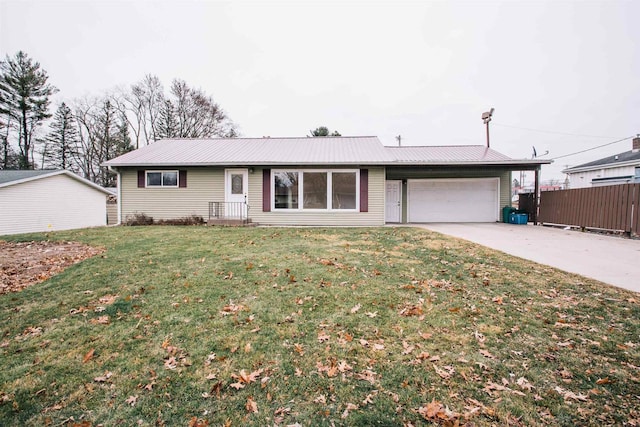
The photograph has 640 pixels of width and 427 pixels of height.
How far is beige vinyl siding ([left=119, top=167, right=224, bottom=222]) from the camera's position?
12.7 m

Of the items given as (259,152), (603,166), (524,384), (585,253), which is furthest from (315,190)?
(603,166)

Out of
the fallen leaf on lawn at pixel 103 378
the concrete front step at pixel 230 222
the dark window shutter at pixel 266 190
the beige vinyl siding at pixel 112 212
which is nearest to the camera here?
the fallen leaf on lawn at pixel 103 378

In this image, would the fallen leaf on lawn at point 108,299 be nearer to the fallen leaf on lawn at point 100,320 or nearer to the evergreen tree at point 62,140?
the fallen leaf on lawn at point 100,320

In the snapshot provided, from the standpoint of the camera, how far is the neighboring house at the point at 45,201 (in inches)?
475

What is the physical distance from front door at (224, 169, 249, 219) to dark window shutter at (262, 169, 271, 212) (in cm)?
77

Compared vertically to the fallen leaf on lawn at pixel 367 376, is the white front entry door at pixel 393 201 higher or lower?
higher

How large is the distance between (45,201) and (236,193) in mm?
9213

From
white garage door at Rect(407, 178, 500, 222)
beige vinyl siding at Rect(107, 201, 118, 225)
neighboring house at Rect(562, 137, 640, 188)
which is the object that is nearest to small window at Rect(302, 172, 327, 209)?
white garage door at Rect(407, 178, 500, 222)

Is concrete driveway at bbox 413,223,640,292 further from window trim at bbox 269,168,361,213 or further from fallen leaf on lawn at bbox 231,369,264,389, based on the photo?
fallen leaf on lawn at bbox 231,369,264,389

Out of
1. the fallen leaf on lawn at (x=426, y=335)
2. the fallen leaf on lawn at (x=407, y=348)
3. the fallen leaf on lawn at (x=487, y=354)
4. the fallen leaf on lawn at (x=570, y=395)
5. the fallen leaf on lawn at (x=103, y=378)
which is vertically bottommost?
the fallen leaf on lawn at (x=103, y=378)

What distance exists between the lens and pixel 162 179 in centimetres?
1287

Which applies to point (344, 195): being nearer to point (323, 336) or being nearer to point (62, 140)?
point (323, 336)

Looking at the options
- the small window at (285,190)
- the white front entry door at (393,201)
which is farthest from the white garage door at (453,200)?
the small window at (285,190)

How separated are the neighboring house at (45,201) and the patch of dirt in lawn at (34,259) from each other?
18.8ft
